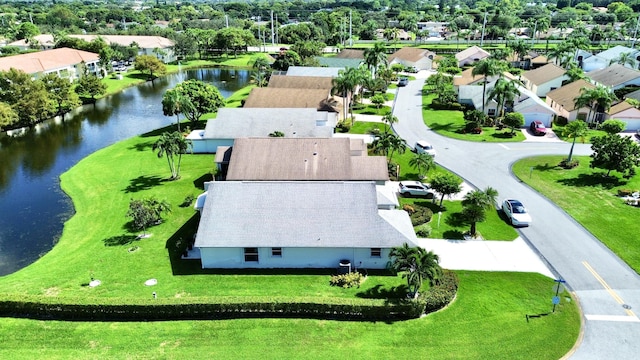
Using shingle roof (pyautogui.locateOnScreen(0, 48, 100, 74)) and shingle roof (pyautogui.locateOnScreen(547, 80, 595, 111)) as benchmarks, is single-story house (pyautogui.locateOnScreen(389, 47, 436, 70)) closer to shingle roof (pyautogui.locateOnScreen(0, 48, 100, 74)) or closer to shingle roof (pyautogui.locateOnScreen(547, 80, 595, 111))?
shingle roof (pyautogui.locateOnScreen(547, 80, 595, 111))

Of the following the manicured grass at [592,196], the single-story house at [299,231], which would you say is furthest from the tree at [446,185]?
the manicured grass at [592,196]

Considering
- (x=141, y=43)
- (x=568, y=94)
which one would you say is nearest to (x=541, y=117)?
(x=568, y=94)

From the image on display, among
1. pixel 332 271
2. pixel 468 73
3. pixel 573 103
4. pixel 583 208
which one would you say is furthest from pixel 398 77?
pixel 332 271

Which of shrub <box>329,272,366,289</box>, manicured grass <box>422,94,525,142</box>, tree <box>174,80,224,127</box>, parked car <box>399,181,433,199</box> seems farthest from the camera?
tree <box>174,80,224,127</box>

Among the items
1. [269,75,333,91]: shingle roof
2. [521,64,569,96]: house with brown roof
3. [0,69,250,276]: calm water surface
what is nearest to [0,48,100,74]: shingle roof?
[0,69,250,276]: calm water surface

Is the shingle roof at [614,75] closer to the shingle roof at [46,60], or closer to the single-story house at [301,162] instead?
the single-story house at [301,162]

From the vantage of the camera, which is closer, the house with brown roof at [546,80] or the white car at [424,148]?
the white car at [424,148]
